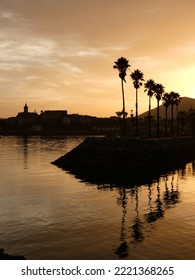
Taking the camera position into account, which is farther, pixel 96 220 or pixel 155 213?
pixel 155 213

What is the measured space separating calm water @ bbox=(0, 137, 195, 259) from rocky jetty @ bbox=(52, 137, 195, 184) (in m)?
12.3

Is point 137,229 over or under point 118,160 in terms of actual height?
under

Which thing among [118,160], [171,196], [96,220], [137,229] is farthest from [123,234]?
[118,160]

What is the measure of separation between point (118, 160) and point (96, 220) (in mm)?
42128

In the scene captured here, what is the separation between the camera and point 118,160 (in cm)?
7306

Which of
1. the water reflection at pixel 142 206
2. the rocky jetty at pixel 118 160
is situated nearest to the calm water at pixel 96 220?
the water reflection at pixel 142 206

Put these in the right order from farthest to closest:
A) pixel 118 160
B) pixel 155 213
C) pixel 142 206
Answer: pixel 118 160
pixel 142 206
pixel 155 213

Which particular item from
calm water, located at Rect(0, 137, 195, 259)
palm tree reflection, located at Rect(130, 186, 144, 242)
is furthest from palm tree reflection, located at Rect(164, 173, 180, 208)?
palm tree reflection, located at Rect(130, 186, 144, 242)

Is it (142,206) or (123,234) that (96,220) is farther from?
(142,206)

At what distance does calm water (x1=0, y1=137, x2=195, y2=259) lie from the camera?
2352cm

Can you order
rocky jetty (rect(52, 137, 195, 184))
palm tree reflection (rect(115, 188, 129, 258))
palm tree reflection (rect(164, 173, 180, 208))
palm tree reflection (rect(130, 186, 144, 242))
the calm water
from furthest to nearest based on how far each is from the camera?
rocky jetty (rect(52, 137, 195, 184)), palm tree reflection (rect(164, 173, 180, 208)), palm tree reflection (rect(130, 186, 144, 242)), the calm water, palm tree reflection (rect(115, 188, 129, 258))

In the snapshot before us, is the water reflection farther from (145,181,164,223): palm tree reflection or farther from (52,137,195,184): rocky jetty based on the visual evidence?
(52,137,195,184): rocky jetty
